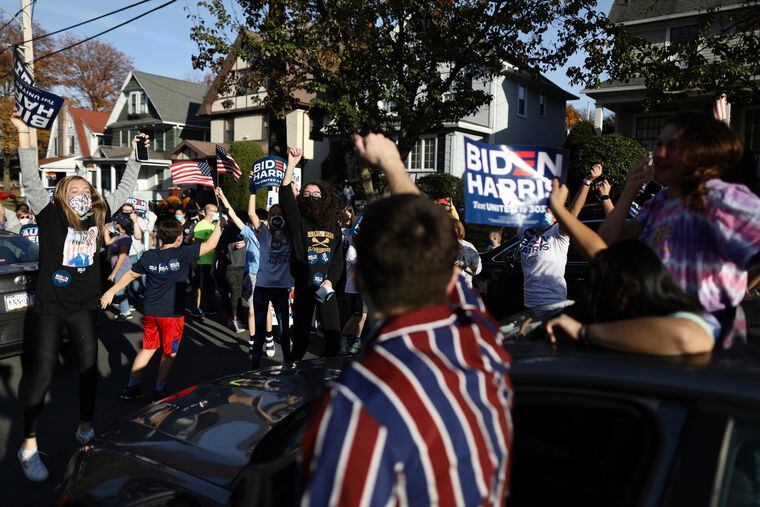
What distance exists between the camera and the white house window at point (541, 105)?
30644 millimetres

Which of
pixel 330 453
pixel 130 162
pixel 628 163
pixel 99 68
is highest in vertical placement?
pixel 99 68

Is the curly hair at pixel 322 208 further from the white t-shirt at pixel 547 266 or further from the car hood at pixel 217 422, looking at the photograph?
the car hood at pixel 217 422

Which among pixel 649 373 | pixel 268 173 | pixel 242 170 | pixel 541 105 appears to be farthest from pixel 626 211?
pixel 541 105

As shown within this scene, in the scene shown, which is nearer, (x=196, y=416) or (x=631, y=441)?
(x=631, y=441)

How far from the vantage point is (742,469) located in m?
1.45

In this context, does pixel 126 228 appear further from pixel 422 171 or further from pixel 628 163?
pixel 422 171

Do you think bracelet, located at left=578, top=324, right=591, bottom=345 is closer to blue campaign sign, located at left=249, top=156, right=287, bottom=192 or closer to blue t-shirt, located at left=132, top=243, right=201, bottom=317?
blue t-shirt, located at left=132, top=243, right=201, bottom=317

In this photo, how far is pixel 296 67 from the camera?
13594 millimetres

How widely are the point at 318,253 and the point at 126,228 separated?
551 cm


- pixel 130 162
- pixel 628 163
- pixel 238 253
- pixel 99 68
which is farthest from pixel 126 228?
pixel 99 68

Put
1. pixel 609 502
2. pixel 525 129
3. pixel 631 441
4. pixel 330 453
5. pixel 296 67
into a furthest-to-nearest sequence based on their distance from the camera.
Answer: pixel 525 129
pixel 296 67
pixel 609 502
pixel 631 441
pixel 330 453

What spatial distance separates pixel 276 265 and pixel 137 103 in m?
43.5

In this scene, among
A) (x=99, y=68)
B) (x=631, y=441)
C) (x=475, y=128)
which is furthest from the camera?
(x=99, y=68)

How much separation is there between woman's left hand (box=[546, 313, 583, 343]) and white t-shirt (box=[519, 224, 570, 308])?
11.4 ft
